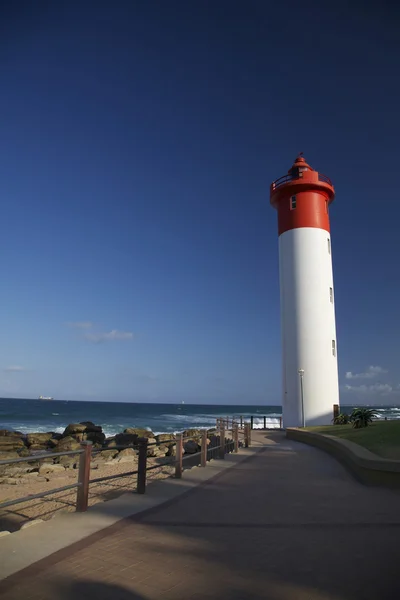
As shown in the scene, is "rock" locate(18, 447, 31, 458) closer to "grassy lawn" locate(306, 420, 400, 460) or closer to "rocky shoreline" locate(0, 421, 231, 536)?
"rocky shoreline" locate(0, 421, 231, 536)

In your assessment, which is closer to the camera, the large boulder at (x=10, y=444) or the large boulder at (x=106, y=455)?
the large boulder at (x=106, y=455)

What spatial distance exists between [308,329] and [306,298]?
5.16 feet

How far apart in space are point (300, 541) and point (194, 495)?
2907mm

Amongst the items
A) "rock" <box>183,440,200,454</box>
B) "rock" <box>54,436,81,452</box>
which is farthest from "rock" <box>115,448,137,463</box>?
"rock" <box>54,436,81,452</box>

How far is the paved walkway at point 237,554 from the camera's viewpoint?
3764mm

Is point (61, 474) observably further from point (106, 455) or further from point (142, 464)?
point (142, 464)

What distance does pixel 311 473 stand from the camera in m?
10.1

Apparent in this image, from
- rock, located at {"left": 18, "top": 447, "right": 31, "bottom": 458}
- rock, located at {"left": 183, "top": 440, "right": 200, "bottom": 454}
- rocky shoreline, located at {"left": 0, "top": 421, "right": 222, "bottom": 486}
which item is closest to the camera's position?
rocky shoreline, located at {"left": 0, "top": 421, "right": 222, "bottom": 486}

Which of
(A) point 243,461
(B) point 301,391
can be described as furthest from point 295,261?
(A) point 243,461

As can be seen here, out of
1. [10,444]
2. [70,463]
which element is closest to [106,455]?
[70,463]

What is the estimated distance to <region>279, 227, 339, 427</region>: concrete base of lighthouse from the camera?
21.4 meters

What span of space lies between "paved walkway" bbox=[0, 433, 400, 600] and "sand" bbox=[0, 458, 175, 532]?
1.95 metres

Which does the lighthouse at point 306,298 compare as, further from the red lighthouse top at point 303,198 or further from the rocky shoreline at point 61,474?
the rocky shoreline at point 61,474

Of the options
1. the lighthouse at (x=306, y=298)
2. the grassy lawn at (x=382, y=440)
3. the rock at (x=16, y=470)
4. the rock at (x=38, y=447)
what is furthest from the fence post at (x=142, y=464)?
the rock at (x=38, y=447)
